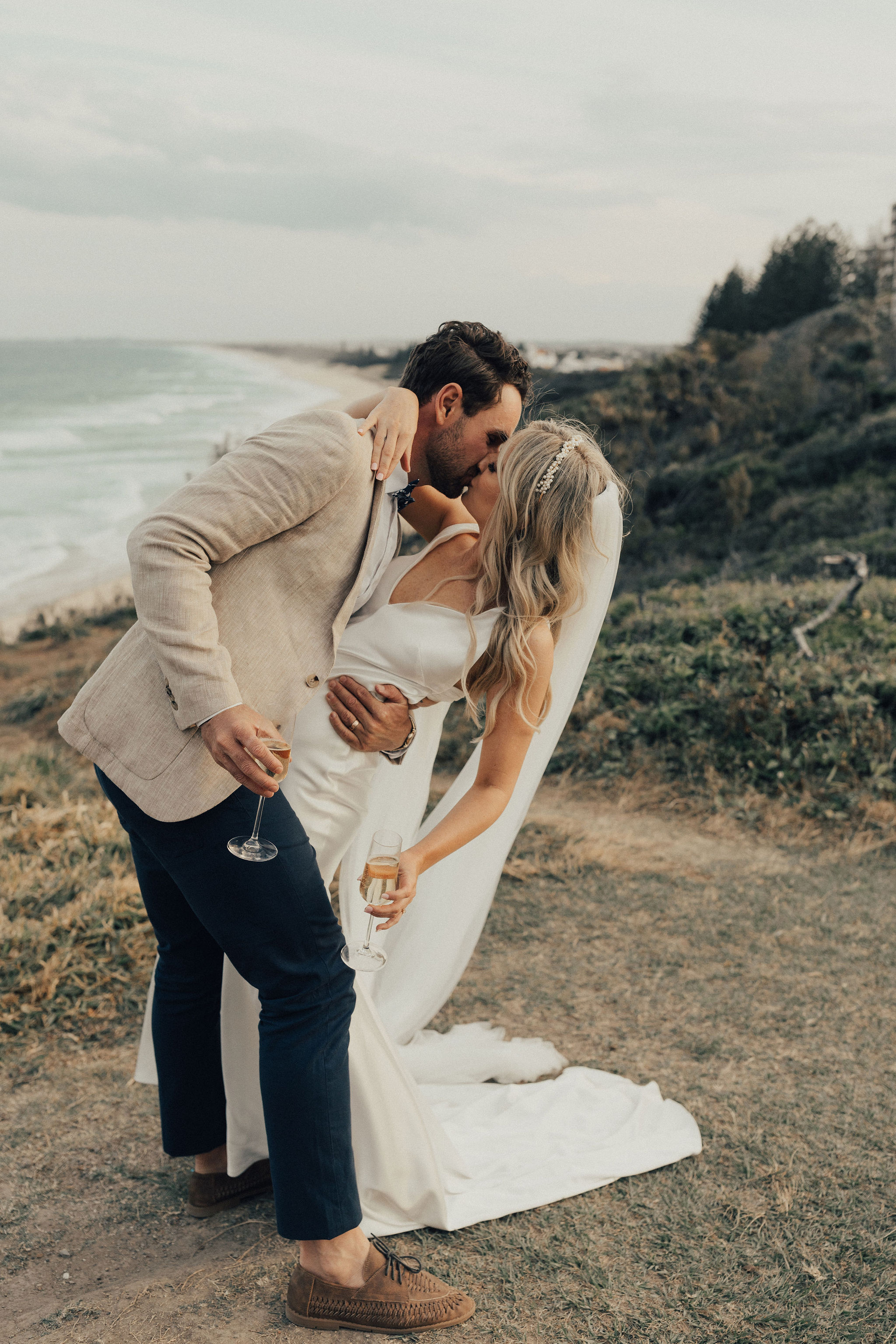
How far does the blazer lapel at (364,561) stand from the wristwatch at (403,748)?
46 centimetres

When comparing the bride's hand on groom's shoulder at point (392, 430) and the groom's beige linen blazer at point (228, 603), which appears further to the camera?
the bride's hand on groom's shoulder at point (392, 430)

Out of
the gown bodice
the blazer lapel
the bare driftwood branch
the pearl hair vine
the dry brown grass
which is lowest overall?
the dry brown grass

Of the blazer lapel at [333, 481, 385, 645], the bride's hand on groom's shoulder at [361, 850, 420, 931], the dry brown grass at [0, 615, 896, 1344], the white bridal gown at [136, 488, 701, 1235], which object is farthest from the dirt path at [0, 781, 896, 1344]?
the blazer lapel at [333, 481, 385, 645]

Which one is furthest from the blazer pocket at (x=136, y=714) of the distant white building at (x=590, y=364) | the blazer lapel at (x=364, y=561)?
the distant white building at (x=590, y=364)

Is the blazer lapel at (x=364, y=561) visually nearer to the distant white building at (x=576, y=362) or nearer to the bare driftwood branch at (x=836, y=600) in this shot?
the bare driftwood branch at (x=836, y=600)

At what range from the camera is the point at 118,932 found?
4.25 metres

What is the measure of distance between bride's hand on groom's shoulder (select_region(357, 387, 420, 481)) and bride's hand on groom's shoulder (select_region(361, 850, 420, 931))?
2.69 ft

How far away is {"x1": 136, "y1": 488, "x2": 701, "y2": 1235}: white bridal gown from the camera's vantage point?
2521 millimetres

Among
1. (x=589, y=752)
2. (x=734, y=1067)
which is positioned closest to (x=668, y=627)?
(x=589, y=752)

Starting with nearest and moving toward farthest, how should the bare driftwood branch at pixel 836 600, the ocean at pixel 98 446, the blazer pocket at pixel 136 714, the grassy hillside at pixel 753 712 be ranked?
the blazer pocket at pixel 136 714 < the grassy hillside at pixel 753 712 < the bare driftwood branch at pixel 836 600 < the ocean at pixel 98 446

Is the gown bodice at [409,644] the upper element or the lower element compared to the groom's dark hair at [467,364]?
lower

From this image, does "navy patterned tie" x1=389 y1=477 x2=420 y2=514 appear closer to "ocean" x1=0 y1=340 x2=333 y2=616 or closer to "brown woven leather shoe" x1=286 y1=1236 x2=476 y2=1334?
"brown woven leather shoe" x1=286 y1=1236 x2=476 y2=1334

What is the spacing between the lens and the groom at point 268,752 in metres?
1.95

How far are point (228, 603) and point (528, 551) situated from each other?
773 millimetres
